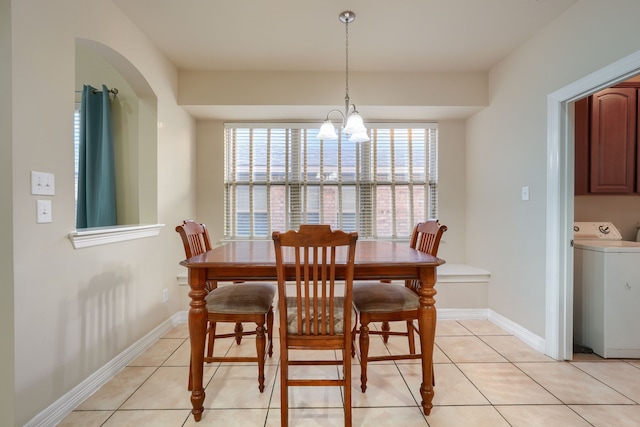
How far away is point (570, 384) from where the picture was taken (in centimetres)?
187

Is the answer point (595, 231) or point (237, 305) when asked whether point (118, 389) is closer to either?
point (237, 305)

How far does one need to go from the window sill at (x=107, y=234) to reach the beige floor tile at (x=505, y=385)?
2.54 meters

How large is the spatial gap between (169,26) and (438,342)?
10.9ft

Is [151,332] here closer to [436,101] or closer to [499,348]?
[499,348]

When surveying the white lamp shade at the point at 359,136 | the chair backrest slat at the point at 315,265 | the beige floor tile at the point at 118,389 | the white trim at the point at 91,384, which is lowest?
the beige floor tile at the point at 118,389

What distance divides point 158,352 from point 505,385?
2.47m

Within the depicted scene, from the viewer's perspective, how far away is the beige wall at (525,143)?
1.87 m

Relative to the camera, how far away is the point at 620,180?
2537 mm

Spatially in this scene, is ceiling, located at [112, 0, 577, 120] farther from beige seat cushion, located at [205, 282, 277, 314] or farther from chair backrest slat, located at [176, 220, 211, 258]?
beige seat cushion, located at [205, 282, 277, 314]

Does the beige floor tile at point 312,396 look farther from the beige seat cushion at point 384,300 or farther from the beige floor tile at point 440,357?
the beige floor tile at point 440,357

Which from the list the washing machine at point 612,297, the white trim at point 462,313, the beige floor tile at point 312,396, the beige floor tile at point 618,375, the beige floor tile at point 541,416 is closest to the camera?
the beige floor tile at point 541,416

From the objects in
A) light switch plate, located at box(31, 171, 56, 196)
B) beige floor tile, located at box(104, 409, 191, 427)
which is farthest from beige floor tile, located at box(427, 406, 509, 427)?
light switch plate, located at box(31, 171, 56, 196)

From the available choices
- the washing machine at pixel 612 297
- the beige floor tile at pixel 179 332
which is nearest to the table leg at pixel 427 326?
the washing machine at pixel 612 297

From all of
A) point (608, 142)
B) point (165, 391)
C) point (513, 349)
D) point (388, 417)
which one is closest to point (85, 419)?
point (165, 391)
